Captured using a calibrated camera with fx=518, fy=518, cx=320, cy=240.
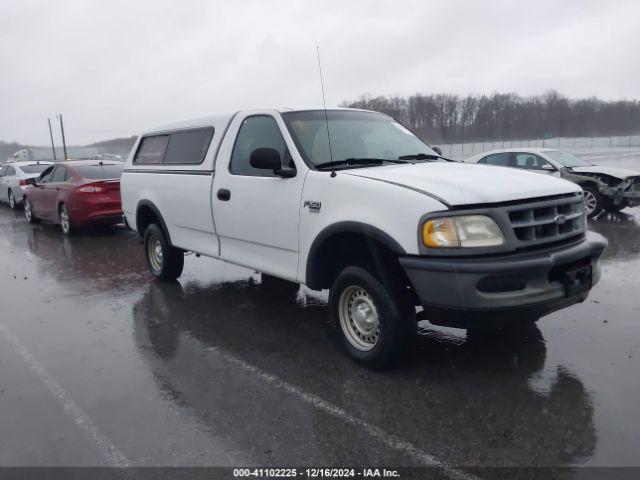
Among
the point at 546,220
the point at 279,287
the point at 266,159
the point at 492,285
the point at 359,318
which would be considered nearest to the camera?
the point at 492,285

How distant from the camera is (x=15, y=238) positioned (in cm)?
1111

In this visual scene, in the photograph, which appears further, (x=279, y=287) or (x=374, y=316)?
(x=279, y=287)

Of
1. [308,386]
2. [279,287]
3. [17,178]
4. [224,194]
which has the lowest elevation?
[308,386]

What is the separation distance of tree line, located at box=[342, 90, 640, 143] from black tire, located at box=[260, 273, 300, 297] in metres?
59.3

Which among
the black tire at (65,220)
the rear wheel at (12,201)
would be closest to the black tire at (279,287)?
the black tire at (65,220)

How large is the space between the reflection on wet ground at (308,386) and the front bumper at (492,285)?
0.65 meters

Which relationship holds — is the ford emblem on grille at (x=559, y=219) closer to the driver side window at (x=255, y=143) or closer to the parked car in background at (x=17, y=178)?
the driver side window at (x=255, y=143)

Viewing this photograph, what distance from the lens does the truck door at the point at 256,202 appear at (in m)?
Result: 4.51

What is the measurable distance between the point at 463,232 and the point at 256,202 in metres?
2.10

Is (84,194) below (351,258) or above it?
above

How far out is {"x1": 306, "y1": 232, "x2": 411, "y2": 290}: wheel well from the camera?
3816 mm

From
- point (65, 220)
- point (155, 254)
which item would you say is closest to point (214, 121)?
point (155, 254)

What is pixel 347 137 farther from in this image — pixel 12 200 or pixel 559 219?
pixel 12 200

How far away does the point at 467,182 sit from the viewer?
368cm
